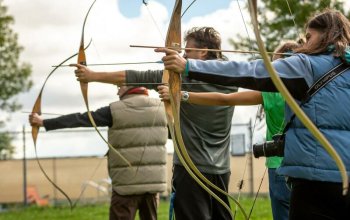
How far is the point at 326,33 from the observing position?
3.36 m

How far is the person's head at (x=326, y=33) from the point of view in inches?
131

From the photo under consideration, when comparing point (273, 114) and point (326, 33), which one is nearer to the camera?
point (326, 33)

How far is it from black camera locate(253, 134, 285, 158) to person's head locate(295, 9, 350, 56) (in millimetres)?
388

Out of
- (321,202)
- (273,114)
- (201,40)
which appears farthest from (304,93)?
(201,40)

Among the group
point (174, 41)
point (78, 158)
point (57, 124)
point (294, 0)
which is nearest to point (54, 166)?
point (78, 158)

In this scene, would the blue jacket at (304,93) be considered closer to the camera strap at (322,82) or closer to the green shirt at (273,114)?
the camera strap at (322,82)

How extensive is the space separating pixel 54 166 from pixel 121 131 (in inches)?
569

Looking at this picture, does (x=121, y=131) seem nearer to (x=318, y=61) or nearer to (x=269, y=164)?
(x=269, y=164)

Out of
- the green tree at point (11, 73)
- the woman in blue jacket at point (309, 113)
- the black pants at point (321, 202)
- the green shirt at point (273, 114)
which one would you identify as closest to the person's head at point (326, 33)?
the woman in blue jacket at point (309, 113)

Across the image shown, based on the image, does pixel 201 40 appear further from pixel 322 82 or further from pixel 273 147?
pixel 322 82

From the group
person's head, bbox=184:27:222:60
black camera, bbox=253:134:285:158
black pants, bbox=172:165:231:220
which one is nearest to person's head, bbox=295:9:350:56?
black camera, bbox=253:134:285:158

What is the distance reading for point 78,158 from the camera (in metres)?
19.9

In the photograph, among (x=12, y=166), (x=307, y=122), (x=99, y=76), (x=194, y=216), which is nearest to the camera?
(x=307, y=122)

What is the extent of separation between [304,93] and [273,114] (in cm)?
137
